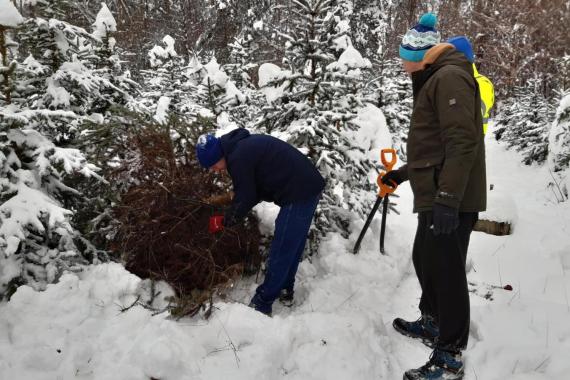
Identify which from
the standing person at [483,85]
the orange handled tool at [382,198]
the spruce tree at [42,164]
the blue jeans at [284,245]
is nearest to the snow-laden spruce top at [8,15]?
the spruce tree at [42,164]

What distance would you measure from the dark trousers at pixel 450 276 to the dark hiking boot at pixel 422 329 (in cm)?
52

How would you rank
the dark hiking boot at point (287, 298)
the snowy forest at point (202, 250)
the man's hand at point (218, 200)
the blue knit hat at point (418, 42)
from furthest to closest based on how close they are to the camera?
the man's hand at point (218, 200) → the dark hiking boot at point (287, 298) → the snowy forest at point (202, 250) → the blue knit hat at point (418, 42)

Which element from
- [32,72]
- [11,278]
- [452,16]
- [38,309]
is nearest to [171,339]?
[38,309]

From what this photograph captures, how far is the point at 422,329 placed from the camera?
10.8ft

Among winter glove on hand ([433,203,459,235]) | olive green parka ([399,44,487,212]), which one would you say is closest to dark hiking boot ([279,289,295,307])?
olive green parka ([399,44,487,212])

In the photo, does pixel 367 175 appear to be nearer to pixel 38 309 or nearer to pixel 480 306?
pixel 480 306

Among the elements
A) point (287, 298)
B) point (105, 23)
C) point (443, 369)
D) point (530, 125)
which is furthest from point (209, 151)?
point (530, 125)

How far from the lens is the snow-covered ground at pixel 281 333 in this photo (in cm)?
270

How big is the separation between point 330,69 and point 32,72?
353cm

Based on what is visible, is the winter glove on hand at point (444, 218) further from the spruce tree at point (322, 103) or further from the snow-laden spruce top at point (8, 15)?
the snow-laden spruce top at point (8, 15)

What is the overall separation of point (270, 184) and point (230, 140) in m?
0.53

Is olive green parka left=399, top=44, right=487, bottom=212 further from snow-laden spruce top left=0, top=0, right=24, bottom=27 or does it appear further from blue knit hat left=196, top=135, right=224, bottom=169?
snow-laden spruce top left=0, top=0, right=24, bottom=27

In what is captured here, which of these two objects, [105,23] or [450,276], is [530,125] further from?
[105,23]

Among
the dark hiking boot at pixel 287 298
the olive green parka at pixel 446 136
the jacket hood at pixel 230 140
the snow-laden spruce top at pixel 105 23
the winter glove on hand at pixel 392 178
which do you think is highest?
the snow-laden spruce top at pixel 105 23
